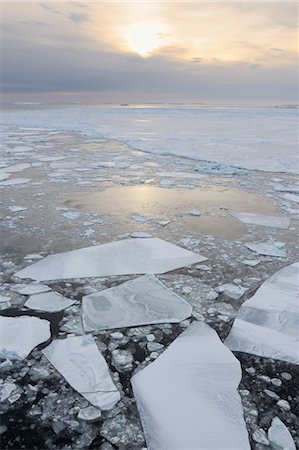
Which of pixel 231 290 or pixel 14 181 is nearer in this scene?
Result: pixel 231 290

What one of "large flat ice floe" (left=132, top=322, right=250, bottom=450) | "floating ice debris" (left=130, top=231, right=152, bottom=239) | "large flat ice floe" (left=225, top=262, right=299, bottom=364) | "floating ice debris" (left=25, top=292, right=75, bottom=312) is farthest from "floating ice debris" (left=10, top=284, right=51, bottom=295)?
"large flat ice floe" (left=225, top=262, right=299, bottom=364)

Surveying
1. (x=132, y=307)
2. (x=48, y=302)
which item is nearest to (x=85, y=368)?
(x=132, y=307)

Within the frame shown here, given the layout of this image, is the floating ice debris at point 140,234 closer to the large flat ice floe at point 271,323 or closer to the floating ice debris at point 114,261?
the floating ice debris at point 114,261

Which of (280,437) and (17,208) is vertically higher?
(17,208)

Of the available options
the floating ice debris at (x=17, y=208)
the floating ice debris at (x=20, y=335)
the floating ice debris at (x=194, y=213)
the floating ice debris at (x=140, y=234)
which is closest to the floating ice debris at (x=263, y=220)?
the floating ice debris at (x=194, y=213)

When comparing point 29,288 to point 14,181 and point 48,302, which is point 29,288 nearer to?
point 48,302

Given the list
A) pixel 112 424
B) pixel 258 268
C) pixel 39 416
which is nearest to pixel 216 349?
pixel 112 424

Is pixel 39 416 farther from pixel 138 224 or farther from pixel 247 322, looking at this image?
pixel 138 224

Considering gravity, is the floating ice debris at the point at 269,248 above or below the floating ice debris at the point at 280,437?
above

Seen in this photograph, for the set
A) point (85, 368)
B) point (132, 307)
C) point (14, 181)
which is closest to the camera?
point (85, 368)
